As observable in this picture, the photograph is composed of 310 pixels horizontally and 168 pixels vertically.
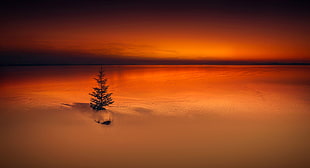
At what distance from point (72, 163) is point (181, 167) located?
4.58m

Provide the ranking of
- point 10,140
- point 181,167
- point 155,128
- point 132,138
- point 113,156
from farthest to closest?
point 155,128
point 132,138
point 10,140
point 113,156
point 181,167

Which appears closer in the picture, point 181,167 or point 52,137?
point 181,167

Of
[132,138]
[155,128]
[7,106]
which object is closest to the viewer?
[132,138]

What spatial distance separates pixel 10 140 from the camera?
11.0 meters

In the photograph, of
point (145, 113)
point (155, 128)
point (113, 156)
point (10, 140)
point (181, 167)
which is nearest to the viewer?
point (181, 167)

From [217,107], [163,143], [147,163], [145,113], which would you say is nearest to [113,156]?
[147,163]

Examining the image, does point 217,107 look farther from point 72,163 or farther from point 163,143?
point 72,163

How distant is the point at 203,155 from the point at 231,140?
247cm

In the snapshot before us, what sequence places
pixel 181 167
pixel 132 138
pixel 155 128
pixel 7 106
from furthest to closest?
pixel 7 106
pixel 155 128
pixel 132 138
pixel 181 167

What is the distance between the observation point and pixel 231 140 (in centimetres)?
→ 1164

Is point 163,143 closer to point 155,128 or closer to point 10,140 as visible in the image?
point 155,128

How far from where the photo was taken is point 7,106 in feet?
62.6

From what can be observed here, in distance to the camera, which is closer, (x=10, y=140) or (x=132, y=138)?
(x=10, y=140)

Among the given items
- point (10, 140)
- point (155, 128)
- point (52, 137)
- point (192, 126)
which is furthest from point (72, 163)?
point (192, 126)
